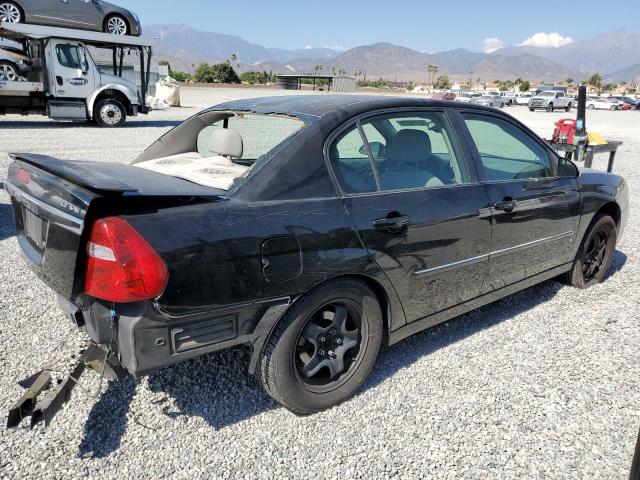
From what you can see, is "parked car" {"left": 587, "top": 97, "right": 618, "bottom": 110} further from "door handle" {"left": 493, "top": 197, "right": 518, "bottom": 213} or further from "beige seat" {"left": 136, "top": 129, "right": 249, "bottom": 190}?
"beige seat" {"left": 136, "top": 129, "right": 249, "bottom": 190}

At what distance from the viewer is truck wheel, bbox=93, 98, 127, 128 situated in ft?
53.3

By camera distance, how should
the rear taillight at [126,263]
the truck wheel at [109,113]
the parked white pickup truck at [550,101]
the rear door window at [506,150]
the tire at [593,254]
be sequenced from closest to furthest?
the rear taillight at [126,263] < the rear door window at [506,150] < the tire at [593,254] < the truck wheel at [109,113] < the parked white pickup truck at [550,101]

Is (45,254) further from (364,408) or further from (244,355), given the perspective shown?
(364,408)

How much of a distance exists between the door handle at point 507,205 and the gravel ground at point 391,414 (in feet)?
3.04

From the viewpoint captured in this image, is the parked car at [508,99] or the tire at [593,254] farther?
the parked car at [508,99]

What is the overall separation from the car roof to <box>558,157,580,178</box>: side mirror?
1071 mm

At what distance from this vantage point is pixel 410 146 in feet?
11.0

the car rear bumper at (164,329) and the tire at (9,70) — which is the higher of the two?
the tire at (9,70)

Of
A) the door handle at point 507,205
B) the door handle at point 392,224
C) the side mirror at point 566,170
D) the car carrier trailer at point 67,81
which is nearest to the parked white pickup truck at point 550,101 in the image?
the car carrier trailer at point 67,81

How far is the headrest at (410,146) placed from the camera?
3.26 metres

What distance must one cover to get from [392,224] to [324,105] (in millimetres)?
794

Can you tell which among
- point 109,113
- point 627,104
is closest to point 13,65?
point 109,113

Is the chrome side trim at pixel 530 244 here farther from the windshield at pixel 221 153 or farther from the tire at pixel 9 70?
the tire at pixel 9 70

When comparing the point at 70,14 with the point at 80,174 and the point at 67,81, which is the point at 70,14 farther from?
the point at 80,174
